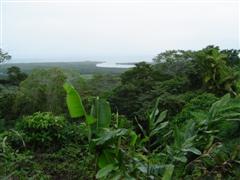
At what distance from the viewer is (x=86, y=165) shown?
5219 mm

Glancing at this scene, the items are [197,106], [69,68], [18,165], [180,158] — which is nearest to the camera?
[180,158]

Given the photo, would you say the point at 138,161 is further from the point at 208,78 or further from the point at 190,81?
the point at 190,81

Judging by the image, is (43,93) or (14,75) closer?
(43,93)

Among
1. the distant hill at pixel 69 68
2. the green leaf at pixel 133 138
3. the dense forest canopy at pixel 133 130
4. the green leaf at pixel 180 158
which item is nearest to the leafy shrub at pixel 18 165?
the dense forest canopy at pixel 133 130

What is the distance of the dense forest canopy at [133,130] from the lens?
10.2 ft

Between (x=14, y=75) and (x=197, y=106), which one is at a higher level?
(x=197, y=106)

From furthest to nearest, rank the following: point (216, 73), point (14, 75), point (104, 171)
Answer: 1. point (14, 75)
2. point (216, 73)
3. point (104, 171)

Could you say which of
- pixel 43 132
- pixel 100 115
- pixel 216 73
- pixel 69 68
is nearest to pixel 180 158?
pixel 100 115

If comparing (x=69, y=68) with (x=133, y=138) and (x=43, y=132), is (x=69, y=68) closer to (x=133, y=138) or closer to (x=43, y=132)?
(x=43, y=132)

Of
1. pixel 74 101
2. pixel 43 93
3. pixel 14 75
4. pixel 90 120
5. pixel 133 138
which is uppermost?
pixel 74 101

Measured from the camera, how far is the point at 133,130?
427cm

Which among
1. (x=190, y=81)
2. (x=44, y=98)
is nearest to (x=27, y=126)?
(x=190, y=81)

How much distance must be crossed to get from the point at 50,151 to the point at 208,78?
7.57m

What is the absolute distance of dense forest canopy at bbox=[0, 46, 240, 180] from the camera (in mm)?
3105
